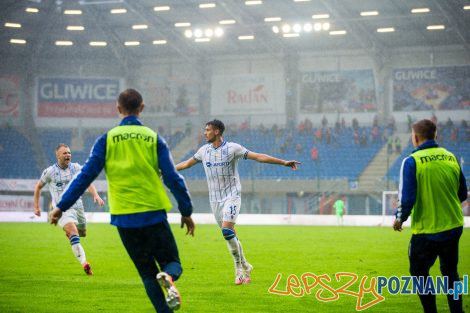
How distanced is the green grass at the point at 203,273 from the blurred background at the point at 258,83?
87.1 feet

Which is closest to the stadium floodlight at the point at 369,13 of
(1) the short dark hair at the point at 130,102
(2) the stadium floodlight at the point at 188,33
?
(2) the stadium floodlight at the point at 188,33

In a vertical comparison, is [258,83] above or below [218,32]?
below

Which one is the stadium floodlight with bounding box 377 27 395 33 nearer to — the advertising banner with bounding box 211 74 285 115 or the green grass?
the advertising banner with bounding box 211 74 285 115

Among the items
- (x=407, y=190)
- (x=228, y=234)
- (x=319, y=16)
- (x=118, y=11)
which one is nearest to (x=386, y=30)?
(x=319, y=16)

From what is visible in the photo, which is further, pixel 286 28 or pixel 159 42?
pixel 159 42

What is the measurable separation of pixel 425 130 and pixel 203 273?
25.2ft

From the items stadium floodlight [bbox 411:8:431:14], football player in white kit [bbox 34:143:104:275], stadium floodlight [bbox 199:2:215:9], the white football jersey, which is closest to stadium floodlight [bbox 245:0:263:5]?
stadium floodlight [bbox 199:2:215:9]

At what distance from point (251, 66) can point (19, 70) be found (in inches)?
723

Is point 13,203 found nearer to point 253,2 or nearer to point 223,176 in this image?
point 253,2

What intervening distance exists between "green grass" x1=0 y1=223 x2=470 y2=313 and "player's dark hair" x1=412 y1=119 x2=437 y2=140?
2.69 meters

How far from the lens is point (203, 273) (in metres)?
15.4

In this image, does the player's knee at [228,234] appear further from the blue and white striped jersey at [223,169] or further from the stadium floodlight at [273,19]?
the stadium floodlight at [273,19]

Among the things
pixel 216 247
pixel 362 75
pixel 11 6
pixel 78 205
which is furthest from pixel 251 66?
pixel 78 205

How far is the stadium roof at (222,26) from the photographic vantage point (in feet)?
169
